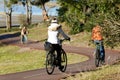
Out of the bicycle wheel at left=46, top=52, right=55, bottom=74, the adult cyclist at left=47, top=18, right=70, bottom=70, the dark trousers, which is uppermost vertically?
the adult cyclist at left=47, top=18, right=70, bottom=70

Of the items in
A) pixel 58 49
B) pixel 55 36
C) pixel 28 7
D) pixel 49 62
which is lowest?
pixel 28 7

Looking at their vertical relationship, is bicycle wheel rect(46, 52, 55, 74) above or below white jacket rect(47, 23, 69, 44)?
below

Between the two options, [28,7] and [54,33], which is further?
[28,7]

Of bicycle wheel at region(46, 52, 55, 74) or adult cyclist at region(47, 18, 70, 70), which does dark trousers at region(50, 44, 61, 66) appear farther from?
bicycle wheel at region(46, 52, 55, 74)

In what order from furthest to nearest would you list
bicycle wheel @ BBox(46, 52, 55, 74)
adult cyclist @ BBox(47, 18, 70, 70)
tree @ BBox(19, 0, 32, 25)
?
tree @ BBox(19, 0, 32, 25), bicycle wheel @ BBox(46, 52, 55, 74), adult cyclist @ BBox(47, 18, 70, 70)

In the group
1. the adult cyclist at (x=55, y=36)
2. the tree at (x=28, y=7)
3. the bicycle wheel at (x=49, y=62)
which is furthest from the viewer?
the tree at (x=28, y=7)

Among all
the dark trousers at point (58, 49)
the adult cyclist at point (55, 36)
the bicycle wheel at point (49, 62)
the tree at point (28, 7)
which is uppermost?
the adult cyclist at point (55, 36)

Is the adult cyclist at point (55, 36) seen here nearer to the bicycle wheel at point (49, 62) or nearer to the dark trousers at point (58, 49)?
the dark trousers at point (58, 49)

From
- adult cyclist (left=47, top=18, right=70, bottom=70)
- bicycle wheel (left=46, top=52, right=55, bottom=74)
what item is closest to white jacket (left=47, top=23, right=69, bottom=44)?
adult cyclist (left=47, top=18, right=70, bottom=70)

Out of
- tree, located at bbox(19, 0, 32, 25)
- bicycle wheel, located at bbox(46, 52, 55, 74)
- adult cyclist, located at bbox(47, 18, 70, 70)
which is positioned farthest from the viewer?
tree, located at bbox(19, 0, 32, 25)

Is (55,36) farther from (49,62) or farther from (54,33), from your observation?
(49,62)

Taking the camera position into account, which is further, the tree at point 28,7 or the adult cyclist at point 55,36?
the tree at point 28,7

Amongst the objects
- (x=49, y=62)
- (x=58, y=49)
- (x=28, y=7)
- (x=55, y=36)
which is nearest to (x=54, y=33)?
(x=55, y=36)

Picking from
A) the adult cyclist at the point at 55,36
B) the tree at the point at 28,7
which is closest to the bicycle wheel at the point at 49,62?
the adult cyclist at the point at 55,36
